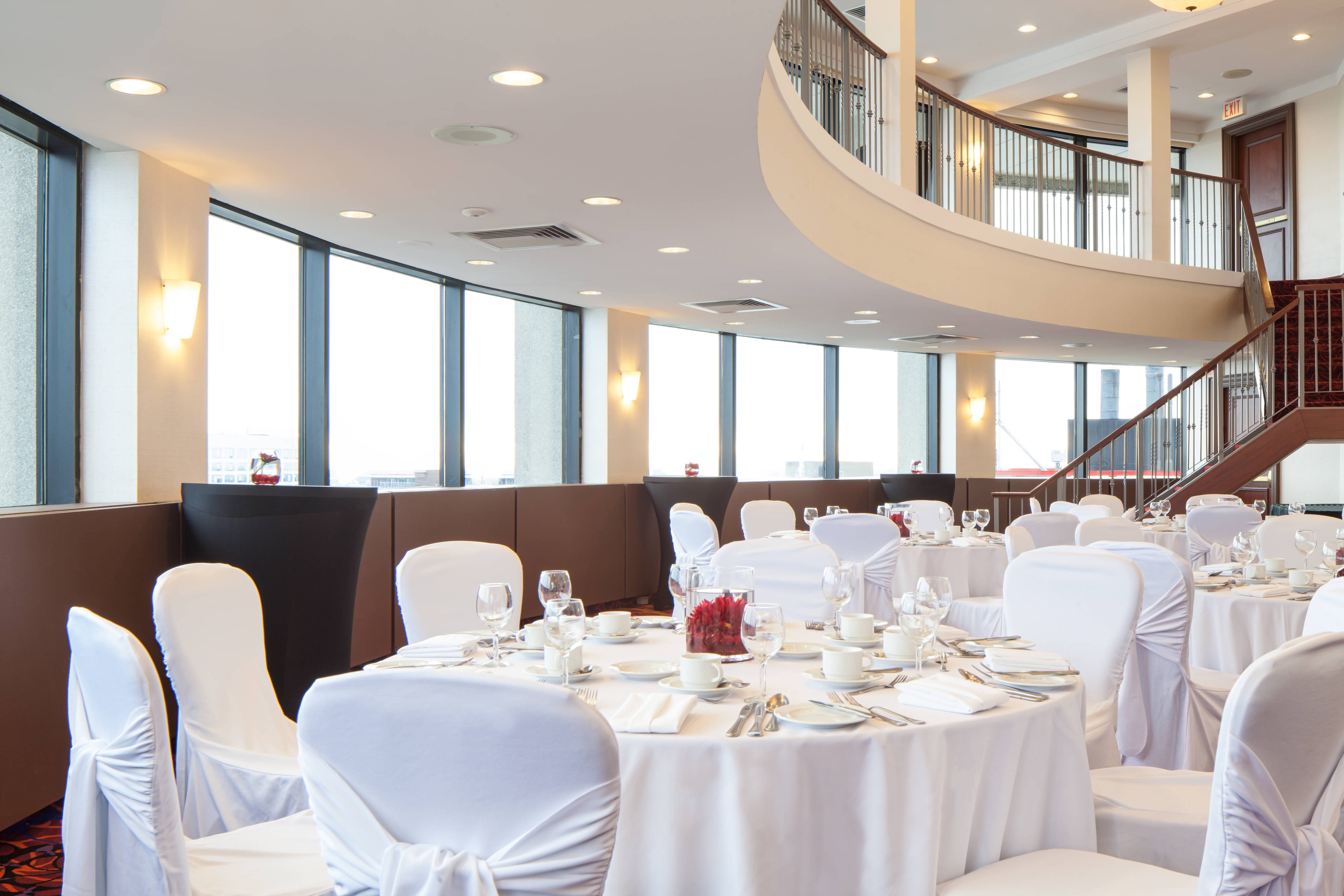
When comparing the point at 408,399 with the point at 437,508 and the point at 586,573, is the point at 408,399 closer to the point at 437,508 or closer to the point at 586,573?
the point at 437,508

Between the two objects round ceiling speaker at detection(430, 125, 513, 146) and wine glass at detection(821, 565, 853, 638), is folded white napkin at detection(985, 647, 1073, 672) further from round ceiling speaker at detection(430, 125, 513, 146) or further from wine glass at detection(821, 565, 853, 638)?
round ceiling speaker at detection(430, 125, 513, 146)

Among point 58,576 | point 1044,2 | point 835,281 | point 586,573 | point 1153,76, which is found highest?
point 1044,2

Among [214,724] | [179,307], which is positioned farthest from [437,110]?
[214,724]

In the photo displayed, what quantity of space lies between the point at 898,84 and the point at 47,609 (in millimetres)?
7240

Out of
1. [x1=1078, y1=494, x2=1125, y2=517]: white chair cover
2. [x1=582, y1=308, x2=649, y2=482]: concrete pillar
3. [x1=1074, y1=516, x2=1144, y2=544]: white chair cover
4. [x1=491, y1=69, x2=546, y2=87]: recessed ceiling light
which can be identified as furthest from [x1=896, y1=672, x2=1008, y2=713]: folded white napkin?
[x1=582, y1=308, x2=649, y2=482]: concrete pillar

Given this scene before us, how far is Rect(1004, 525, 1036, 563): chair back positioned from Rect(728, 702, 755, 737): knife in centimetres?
325

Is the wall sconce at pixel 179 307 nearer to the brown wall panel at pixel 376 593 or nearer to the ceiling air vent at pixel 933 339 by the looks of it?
the brown wall panel at pixel 376 593

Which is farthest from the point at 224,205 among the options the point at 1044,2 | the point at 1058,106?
the point at 1058,106

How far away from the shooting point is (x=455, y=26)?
3104 mm

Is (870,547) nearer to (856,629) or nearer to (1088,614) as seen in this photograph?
(1088,614)

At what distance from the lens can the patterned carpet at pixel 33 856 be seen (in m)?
2.97

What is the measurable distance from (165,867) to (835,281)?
20.8ft

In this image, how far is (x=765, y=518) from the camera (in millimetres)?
7543

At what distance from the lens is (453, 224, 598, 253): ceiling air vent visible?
586cm
